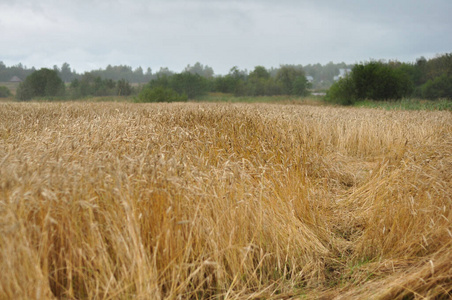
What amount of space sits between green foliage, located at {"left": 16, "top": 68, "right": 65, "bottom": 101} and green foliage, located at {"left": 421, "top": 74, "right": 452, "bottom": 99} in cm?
4696

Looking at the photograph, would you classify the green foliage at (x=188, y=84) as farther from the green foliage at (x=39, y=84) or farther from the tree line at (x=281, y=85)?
the green foliage at (x=39, y=84)

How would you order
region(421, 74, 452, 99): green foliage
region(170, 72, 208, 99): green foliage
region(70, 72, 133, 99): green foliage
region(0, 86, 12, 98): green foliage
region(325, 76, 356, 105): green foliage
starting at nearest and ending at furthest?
region(325, 76, 356, 105): green foliage < region(421, 74, 452, 99): green foliage < region(70, 72, 133, 99): green foliage < region(170, 72, 208, 99): green foliage < region(0, 86, 12, 98): green foliage

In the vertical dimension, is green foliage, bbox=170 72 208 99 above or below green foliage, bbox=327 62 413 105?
above

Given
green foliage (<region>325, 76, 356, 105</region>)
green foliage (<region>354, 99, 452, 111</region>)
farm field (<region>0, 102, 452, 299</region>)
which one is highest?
green foliage (<region>325, 76, 356, 105</region>)

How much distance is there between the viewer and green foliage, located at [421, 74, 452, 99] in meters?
38.0

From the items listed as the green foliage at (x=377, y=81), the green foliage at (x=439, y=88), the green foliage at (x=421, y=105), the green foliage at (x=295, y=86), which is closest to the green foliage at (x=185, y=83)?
the green foliage at (x=295, y=86)

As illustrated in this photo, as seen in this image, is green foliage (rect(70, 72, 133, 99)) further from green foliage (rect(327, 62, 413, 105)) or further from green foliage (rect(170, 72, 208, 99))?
green foliage (rect(327, 62, 413, 105))

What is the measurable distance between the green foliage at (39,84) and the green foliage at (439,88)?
47.0 m

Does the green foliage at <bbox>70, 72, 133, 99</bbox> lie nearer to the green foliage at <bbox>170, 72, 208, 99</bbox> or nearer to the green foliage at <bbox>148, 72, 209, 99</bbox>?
the green foliage at <bbox>148, 72, 209, 99</bbox>

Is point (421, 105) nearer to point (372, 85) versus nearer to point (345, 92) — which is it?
point (372, 85)

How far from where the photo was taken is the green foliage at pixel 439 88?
38.0m

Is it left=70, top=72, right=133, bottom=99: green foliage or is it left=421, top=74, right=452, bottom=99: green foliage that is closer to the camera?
left=421, top=74, right=452, bottom=99: green foliage

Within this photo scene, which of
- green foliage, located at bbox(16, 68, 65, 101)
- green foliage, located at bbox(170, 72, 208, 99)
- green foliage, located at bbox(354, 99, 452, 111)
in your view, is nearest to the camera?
green foliage, located at bbox(354, 99, 452, 111)

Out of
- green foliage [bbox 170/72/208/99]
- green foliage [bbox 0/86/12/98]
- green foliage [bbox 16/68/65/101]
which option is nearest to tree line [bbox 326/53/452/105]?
green foliage [bbox 170/72/208/99]
